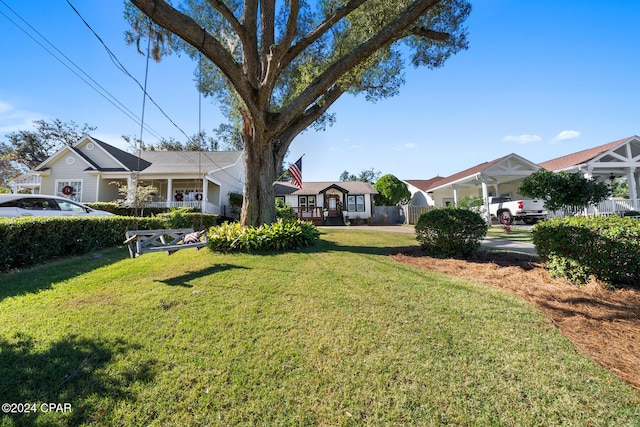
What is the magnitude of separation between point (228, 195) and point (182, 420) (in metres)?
21.5

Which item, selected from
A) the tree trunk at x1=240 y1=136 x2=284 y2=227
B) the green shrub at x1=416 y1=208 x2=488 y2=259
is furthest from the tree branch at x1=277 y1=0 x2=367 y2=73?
the green shrub at x1=416 y1=208 x2=488 y2=259

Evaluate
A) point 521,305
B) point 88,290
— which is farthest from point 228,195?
point 521,305

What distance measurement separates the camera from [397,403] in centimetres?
205

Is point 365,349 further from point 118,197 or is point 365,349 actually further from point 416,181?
point 416,181

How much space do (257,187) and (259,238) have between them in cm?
209

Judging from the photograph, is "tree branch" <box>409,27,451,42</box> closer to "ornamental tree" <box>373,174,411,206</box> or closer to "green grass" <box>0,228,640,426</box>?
"green grass" <box>0,228,640,426</box>

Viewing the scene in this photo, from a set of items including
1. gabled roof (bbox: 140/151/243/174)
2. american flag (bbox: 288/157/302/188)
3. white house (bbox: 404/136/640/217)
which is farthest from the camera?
gabled roof (bbox: 140/151/243/174)

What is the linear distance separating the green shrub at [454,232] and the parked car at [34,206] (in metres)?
12.9

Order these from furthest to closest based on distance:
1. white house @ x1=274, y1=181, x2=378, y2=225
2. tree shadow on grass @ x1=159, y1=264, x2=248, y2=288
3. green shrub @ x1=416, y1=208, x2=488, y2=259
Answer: white house @ x1=274, y1=181, x2=378, y2=225
green shrub @ x1=416, y1=208, x2=488, y2=259
tree shadow on grass @ x1=159, y1=264, x2=248, y2=288

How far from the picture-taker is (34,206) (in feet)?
28.9

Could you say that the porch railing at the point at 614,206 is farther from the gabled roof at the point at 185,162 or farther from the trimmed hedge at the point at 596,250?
the gabled roof at the point at 185,162

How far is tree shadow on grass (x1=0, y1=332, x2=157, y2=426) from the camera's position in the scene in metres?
1.96

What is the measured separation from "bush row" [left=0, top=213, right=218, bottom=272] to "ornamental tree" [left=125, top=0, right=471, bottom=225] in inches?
125

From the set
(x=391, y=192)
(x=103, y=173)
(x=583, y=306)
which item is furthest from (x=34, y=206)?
(x=391, y=192)
